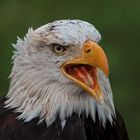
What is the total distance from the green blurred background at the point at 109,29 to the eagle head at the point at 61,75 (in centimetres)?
326

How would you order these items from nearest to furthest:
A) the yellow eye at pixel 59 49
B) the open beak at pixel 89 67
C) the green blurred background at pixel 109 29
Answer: the open beak at pixel 89 67
the yellow eye at pixel 59 49
the green blurred background at pixel 109 29

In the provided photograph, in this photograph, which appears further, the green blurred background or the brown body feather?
the green blurred background

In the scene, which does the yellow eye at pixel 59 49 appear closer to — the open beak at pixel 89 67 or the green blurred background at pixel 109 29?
the open beak at pixel 89 67

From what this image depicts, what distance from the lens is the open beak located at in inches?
338

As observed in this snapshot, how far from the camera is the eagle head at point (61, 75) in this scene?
8641mm

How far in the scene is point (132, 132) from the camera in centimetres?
1207

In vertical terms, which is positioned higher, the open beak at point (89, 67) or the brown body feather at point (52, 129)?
the open beak at point (89, 67)

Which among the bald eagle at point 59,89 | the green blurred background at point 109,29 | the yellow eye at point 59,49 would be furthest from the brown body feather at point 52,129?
the green blurred background at point 109,29

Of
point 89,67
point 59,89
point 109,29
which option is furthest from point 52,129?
point 109,29

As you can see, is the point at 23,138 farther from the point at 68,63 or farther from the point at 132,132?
the point at 132,132

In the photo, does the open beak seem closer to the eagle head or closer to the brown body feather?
the eagle head

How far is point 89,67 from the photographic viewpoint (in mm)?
8750

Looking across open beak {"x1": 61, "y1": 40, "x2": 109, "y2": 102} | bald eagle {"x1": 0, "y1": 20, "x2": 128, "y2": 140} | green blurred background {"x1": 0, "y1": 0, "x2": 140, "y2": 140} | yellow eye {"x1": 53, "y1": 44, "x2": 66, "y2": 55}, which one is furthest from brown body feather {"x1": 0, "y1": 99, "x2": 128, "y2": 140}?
green blurred background {"x1": 0, "y1": 0, "x2": 140, "y2": 140}

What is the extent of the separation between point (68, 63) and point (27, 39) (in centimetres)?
48
